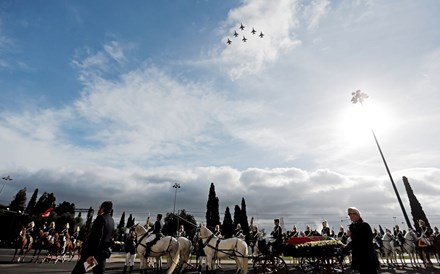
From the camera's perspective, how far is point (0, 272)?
39.5 ft

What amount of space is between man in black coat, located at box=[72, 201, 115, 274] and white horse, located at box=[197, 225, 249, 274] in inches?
303

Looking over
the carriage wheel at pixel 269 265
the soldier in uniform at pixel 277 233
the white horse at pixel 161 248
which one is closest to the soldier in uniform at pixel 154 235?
the white horse at pixel 161 248

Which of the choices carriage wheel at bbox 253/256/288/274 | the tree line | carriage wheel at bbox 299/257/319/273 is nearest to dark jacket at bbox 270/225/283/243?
carriage wheel at bbox 253/256/288/274

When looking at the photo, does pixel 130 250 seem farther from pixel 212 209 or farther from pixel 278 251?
pixel 212 209

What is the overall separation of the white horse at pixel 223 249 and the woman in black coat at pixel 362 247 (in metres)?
6.67

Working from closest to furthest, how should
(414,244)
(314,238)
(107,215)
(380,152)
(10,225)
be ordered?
(107,215)
(314,238)
(414,244)
(380,152)
(10,225)

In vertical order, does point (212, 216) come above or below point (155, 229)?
above

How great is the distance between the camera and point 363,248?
5.79 metres

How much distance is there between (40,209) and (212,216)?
43290 millimetres

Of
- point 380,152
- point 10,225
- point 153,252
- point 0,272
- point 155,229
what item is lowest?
point 0,272

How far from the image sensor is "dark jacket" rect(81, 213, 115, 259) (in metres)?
5.18

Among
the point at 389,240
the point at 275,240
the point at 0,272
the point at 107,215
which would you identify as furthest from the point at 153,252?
the point at 389,240

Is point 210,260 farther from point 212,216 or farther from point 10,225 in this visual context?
point 10,225

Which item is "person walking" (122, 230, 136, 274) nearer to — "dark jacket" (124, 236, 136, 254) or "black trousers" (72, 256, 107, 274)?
"dark jacket" (124, 236, 136, 254)
